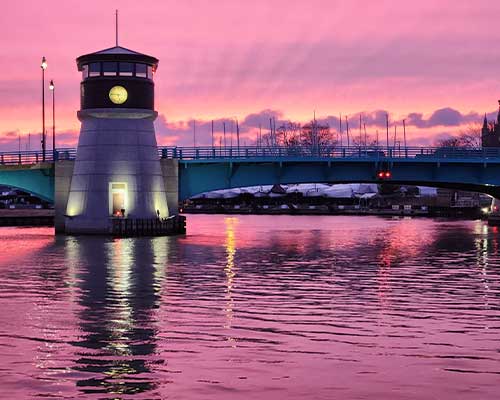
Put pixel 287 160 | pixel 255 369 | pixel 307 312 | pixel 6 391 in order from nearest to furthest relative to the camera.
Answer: pixel 6 391 → pixel 255 369 → pixel 307 312 → pixel 287 160

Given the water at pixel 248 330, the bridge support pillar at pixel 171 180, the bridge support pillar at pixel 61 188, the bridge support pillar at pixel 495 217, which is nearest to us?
the water at pixel 248 330

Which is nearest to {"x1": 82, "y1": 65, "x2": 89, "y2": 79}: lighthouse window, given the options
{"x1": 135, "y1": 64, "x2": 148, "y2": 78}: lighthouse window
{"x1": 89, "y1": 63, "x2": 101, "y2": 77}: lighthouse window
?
{"x1": 89, "y1": 63, "x2": 101, "y2": 77}: lighthouse window

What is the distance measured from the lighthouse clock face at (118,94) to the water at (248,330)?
26.7 metres

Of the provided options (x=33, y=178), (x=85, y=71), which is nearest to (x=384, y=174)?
(x=85, y=71)

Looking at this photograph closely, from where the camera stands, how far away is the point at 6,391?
17.8 m

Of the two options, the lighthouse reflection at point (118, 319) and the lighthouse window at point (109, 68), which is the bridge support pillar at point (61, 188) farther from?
the lighthouse reflection at point (118, 319)

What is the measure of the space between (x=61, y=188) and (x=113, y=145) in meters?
6.80

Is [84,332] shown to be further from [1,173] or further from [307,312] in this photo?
[1,173]

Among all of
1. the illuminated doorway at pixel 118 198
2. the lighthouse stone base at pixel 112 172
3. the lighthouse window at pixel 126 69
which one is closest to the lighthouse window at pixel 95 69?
the lighthouse window at pixel 126 69

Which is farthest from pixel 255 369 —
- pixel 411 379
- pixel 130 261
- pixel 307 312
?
pixel 130 261

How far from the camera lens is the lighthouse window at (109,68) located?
76000mm

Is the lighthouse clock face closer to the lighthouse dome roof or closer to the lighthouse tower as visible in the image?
the lighthouse tower

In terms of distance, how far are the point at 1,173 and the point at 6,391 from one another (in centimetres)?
6903

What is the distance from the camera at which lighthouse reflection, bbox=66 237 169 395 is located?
747 inches
